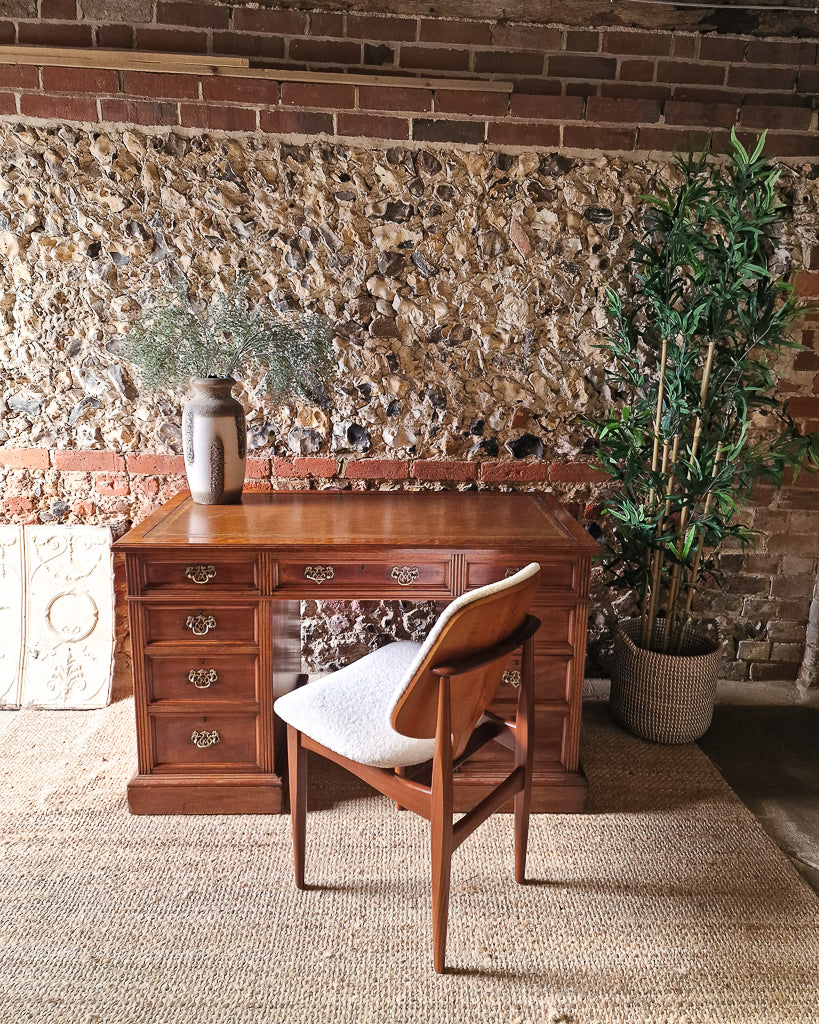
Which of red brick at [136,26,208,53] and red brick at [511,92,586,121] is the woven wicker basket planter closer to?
red brick at [511,92,586,121]

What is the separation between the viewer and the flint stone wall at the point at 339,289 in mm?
2666

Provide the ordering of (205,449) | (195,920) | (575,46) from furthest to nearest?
(575,46) < (205,449) < (195,920)

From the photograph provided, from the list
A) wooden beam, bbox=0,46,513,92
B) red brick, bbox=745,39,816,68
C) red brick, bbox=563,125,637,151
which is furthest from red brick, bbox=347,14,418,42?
red brick, bbox=745,39,816,68

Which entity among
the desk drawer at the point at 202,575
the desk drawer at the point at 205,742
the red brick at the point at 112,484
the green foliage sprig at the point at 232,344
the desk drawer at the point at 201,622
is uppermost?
the green foliage sprig at the point at 232,344

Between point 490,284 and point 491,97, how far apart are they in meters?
0.64

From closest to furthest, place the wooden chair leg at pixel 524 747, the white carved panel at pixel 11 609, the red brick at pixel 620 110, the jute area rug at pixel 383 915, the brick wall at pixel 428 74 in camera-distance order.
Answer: the jute area rug at pixel 383 915 < the wooden chair leg at pixel 524 747 < the brick wall at pixel 428 74 < the red brick at pixel 620 110 < the white carved panel at pixel 11 609

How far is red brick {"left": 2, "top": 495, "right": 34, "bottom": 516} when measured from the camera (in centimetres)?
293

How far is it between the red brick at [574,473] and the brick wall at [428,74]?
1188 mm

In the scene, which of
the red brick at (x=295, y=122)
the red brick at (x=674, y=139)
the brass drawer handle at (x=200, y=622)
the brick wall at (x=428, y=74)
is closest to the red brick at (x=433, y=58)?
the brick wall at (x=428, y=74)

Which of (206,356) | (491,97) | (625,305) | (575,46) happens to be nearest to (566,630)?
(625,305)

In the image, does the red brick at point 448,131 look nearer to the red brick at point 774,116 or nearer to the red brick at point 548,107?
the red brick at point 548,107

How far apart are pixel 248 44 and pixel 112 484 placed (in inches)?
67.0

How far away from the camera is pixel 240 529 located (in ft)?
7.46

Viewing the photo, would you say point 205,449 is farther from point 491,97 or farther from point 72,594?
point 491,97
